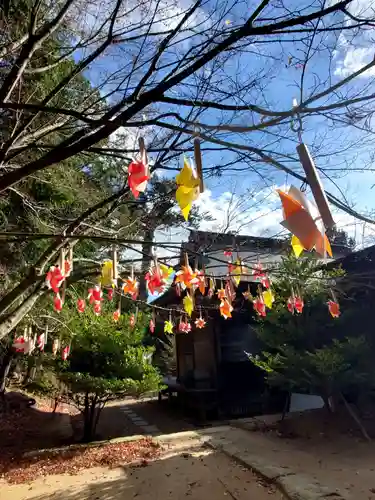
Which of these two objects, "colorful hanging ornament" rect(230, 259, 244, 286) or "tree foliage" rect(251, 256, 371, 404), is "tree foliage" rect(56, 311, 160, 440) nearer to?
"tree foliage" rect(251, 256, 371, 404)

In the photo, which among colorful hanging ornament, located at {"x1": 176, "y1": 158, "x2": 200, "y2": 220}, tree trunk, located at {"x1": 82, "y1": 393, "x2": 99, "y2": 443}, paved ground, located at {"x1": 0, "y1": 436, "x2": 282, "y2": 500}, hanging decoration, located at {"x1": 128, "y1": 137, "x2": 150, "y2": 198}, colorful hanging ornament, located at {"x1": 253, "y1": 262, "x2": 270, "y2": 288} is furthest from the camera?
tree trunk, located at {"x1": 82, "y1": 393, "x2": 99, "y2": 443}

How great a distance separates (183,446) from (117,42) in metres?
5.81

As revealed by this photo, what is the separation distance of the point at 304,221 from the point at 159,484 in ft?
13.6

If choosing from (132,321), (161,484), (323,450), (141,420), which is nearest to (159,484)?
(161,484)

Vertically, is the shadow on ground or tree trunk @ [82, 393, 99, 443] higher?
tree trunk @ [82, 393, 99, 443]

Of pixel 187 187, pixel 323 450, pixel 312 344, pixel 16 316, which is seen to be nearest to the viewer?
pixel 187 187

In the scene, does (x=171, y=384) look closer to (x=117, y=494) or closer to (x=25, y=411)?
(x=25, y=411)

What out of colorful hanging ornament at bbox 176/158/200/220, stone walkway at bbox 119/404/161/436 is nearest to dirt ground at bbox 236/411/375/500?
stone walkway at bbox 119/404/161/436

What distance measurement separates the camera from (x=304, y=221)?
1.72 m

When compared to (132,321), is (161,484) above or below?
below

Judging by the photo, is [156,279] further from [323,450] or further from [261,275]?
[323,450]

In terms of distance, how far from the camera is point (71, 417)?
1109 cm

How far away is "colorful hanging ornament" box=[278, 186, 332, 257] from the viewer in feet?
5.60

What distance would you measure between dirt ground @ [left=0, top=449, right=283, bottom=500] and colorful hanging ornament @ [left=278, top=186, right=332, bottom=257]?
133 inches
